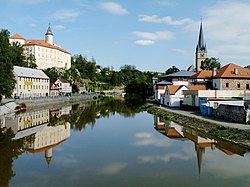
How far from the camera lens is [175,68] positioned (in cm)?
9475

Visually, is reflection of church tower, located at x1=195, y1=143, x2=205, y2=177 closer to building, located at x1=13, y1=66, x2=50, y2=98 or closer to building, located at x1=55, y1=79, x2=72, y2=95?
building, located at x1=13, y1=66, x2=50, y2=98

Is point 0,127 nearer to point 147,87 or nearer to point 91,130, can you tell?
point 91,130

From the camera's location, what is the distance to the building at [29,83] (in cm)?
5088

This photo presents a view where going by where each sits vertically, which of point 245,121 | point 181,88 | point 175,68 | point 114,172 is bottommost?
point 114,172

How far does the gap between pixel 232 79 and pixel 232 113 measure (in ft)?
58.5

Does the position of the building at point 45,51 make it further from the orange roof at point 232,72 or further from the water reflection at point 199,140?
the water reflection at point 199,140

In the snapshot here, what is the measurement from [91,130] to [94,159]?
10421 millimetres

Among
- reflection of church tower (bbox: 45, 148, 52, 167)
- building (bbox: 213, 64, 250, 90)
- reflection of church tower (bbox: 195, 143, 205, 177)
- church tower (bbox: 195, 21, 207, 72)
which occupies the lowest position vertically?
reflection of church tower (bbox: 45, 148, 52, 167)

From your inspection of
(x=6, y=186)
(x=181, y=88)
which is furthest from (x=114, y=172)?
(x=181, y=88)

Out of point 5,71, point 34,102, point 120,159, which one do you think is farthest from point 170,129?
point 34,102

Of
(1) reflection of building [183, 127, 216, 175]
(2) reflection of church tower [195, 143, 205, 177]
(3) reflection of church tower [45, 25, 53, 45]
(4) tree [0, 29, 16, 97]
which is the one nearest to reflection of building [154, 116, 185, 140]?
(1) reflection of building [183, 127, 216, 175]

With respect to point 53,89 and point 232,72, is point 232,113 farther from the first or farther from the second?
point 53,89

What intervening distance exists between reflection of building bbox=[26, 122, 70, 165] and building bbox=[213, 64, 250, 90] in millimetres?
23569

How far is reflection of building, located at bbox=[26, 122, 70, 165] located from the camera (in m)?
17.0
